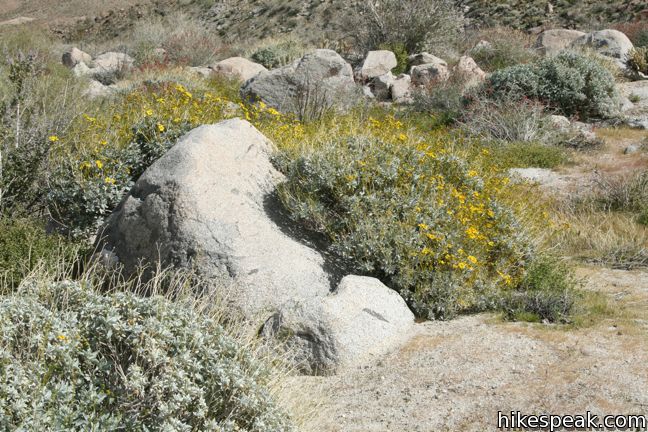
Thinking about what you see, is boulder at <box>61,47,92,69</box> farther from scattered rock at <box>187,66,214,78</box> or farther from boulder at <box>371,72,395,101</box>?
boulder at <box>371,72,395,101</box>

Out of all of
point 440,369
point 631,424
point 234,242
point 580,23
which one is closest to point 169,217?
point 234,242

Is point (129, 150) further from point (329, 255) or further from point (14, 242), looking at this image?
point (329, 255)

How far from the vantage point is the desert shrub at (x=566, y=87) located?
13.5m

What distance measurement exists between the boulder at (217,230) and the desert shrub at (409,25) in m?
14.3

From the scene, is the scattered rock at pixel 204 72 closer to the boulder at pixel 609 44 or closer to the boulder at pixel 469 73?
the boulder at pixel 469 73

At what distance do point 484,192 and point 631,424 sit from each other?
3.24 metres

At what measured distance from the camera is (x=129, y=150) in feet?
24.2

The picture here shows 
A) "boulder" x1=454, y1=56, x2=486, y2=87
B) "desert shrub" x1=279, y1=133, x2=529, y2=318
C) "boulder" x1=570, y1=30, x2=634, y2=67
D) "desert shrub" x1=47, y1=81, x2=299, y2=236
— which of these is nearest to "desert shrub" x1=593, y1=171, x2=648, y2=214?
"desert shrub" x1=279, y1=133, x2=529, y2=318

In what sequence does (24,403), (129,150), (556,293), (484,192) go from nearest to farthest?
(24,403)
(556,293)
(484,192)
(129,150)

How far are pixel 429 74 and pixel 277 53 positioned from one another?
6.22m

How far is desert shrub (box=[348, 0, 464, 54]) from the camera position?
20.0 metres

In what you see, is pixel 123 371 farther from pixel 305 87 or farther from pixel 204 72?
pixel 204 72

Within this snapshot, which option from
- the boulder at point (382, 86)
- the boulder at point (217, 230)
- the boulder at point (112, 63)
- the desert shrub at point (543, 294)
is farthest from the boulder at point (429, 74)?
the boulder at point (217, 230)

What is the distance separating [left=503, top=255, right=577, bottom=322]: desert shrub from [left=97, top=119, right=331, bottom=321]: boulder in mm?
1585
